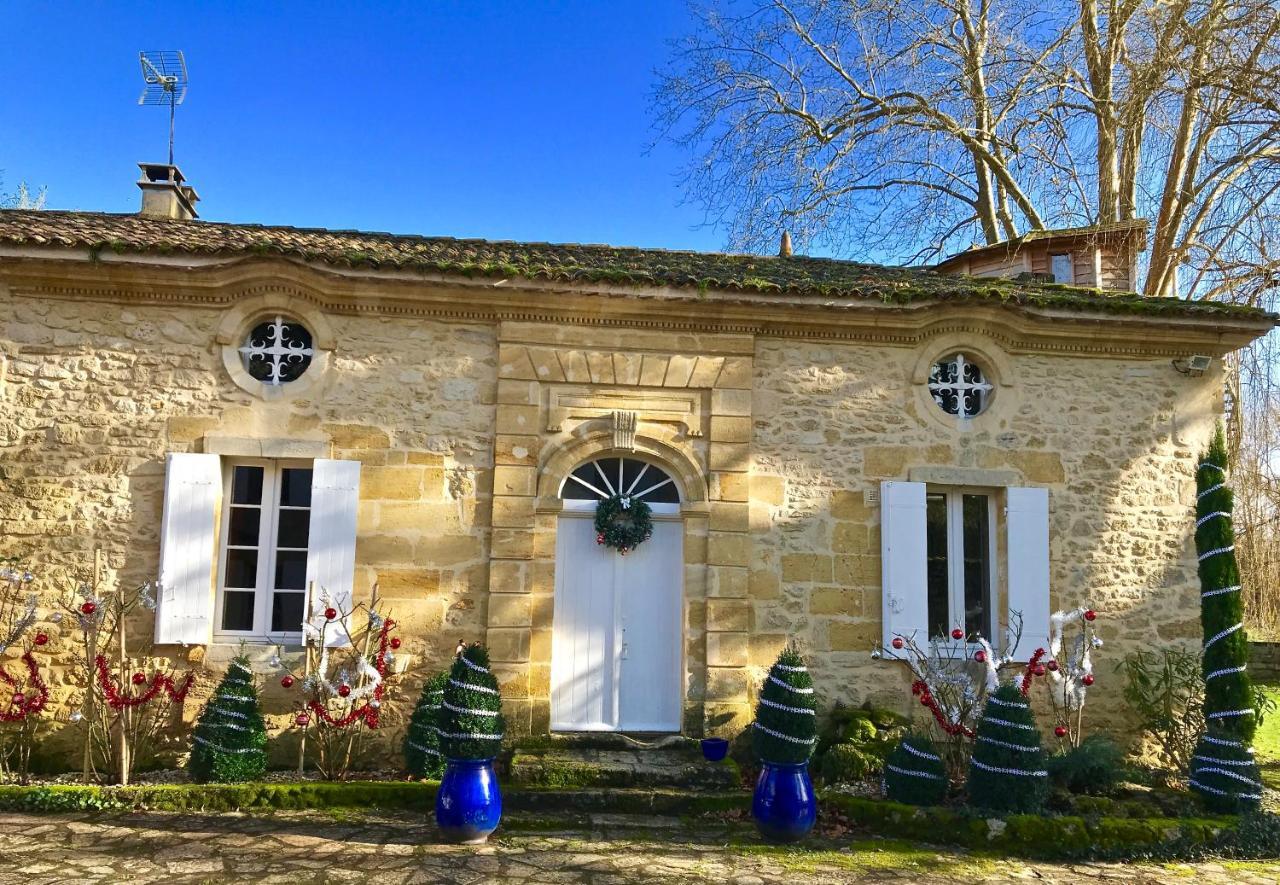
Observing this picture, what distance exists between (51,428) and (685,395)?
195 inches

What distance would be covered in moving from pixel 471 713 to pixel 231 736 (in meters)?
2.10

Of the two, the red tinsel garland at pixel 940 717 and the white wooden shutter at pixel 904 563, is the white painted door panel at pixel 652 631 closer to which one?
the white wooden shutter at pixel 904 563

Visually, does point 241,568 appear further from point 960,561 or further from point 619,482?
point 960,561

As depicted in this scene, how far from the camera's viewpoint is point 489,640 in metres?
7.16

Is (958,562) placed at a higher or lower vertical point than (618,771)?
higher

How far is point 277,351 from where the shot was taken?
7.38 meters

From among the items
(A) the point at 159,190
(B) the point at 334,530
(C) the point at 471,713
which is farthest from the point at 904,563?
(A) the point at 159,190

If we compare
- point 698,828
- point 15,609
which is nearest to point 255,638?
point 15,609

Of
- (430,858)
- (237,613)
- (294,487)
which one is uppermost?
(294,487)

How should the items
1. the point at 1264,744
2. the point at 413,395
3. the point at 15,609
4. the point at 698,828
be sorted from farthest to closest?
the point at 1264,744 → the point at 413,395 → the point at 15,609 → the point at 698,828

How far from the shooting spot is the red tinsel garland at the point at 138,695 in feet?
21.0

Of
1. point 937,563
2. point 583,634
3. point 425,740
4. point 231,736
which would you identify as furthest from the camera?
point 937,563

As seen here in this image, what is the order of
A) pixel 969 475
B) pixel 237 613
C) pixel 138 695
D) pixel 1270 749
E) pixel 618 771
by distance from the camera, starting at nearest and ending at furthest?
pixel 618 771 < pixel 138 695 < pixel 237 613 < pixel 969 475 < pixel 1270 749

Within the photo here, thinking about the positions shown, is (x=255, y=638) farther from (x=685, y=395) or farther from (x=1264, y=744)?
(x=1264, y=744)
